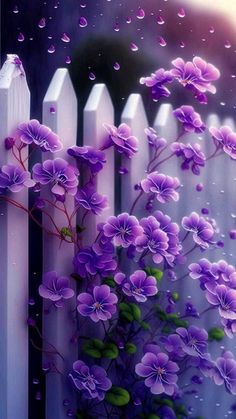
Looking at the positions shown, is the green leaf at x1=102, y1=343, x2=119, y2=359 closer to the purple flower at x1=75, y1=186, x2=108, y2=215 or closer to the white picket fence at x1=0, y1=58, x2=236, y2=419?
the white picket fence at x1=0, y1=58, x2=236, y2=419

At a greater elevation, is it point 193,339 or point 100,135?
point 100,135

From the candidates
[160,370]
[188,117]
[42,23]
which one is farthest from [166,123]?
[160,370]

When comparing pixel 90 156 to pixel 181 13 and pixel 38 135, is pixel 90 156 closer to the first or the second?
pixel 38 135

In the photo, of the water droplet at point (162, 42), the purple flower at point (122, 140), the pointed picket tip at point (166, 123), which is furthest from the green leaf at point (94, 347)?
the water droplet at point (162, 42)

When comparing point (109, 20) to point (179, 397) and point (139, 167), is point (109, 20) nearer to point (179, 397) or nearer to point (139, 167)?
point (139, 167)

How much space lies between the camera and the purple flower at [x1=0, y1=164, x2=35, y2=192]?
1386 millimetres

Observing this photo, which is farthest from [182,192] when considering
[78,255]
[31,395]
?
[31,395]

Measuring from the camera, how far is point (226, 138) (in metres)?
1.67

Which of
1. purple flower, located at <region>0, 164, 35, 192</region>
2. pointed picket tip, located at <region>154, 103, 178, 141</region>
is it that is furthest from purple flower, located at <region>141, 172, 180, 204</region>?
purple flower, located at <region>0, 164, 35, 192</region>

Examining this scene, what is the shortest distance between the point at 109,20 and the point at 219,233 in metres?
0.67

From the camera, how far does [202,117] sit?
5.86ft

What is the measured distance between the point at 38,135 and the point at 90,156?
135 mm

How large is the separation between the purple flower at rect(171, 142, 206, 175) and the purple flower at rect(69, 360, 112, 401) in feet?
1.87

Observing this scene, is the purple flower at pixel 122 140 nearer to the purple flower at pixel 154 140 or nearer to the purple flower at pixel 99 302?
the purple flower at pixel 154 140
